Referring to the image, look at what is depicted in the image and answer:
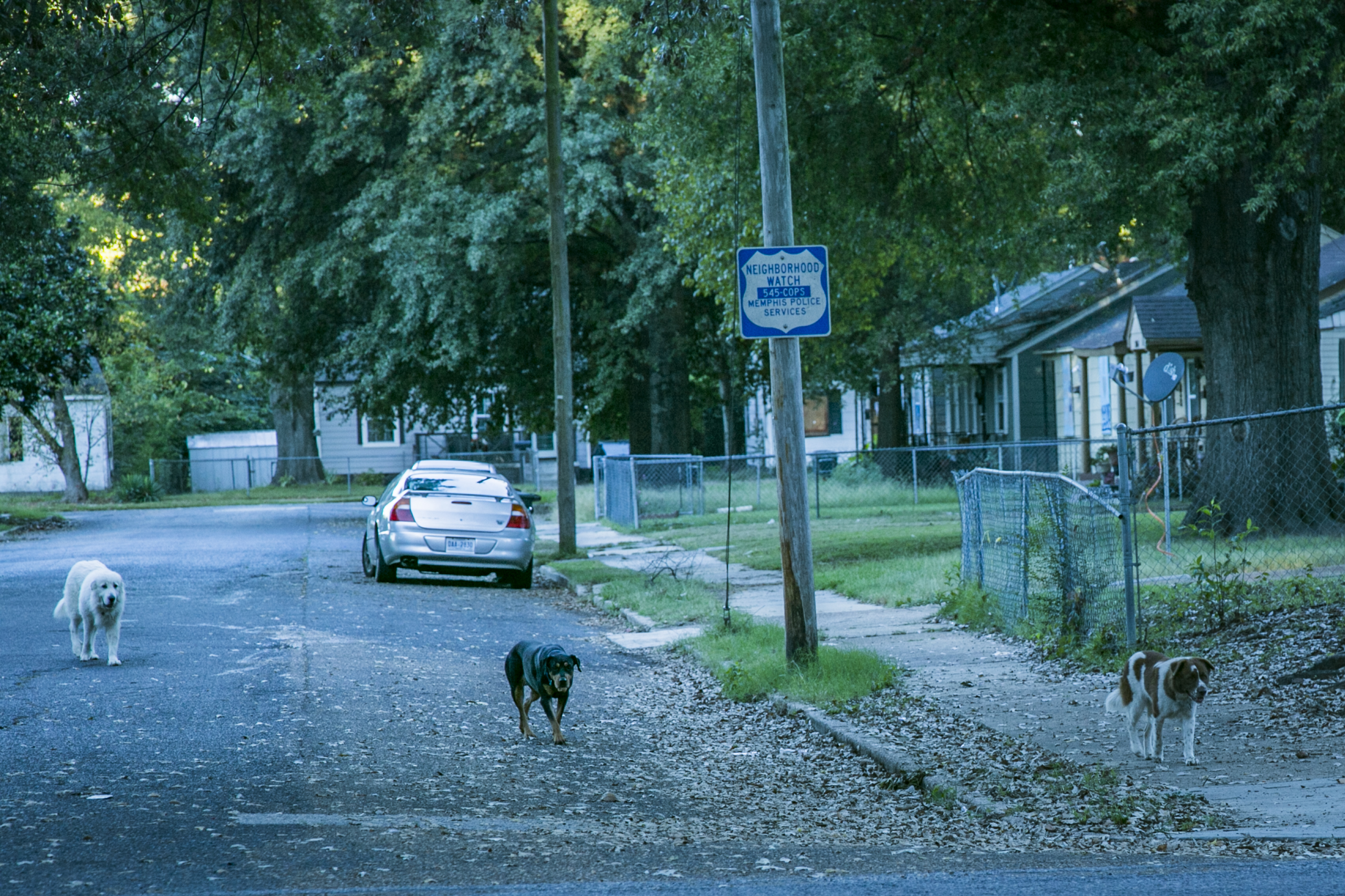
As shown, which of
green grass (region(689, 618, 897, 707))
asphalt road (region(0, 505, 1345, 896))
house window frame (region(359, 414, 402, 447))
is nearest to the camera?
asphalt road (region(0, 505, 1345, 896))

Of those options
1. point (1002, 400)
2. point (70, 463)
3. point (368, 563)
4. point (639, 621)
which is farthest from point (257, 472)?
point (639, 621)

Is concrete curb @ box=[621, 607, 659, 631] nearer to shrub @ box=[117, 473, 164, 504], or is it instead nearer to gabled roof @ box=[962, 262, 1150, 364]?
gabled roof @ box=[962, 262, 1150, 364]

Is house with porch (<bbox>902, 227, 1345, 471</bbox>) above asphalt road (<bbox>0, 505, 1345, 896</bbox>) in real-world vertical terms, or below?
above

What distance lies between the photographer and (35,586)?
57.9ft

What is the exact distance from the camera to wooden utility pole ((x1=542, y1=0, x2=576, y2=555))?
20.8m

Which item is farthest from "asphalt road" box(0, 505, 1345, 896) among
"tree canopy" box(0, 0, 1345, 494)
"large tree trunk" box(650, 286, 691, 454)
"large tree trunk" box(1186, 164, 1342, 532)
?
"large tree trunk" box(650, 286, 691, 454)

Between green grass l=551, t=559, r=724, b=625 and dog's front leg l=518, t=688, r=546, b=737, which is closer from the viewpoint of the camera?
dog's front leg l=518, t=688, r=546, b=737

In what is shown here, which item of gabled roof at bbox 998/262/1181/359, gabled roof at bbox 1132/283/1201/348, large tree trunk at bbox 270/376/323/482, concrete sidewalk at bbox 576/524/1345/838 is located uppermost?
gabled roof at bbox 998/262/1181/359

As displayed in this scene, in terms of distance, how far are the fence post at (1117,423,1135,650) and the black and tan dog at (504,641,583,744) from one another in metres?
3.90

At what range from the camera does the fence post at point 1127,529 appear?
9.68 m

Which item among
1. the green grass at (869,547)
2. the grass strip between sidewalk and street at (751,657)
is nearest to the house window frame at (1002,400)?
the green grass at (869,547)

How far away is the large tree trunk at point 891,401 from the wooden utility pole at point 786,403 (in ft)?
83.8

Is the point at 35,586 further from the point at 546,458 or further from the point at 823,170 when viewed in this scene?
the point at 546,458

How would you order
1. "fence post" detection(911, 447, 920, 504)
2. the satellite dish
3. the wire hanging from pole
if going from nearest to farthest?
1. the wire hanging from pole
2. the satellite dish
3. "fence post" detection(911, 447, 920, 504)
